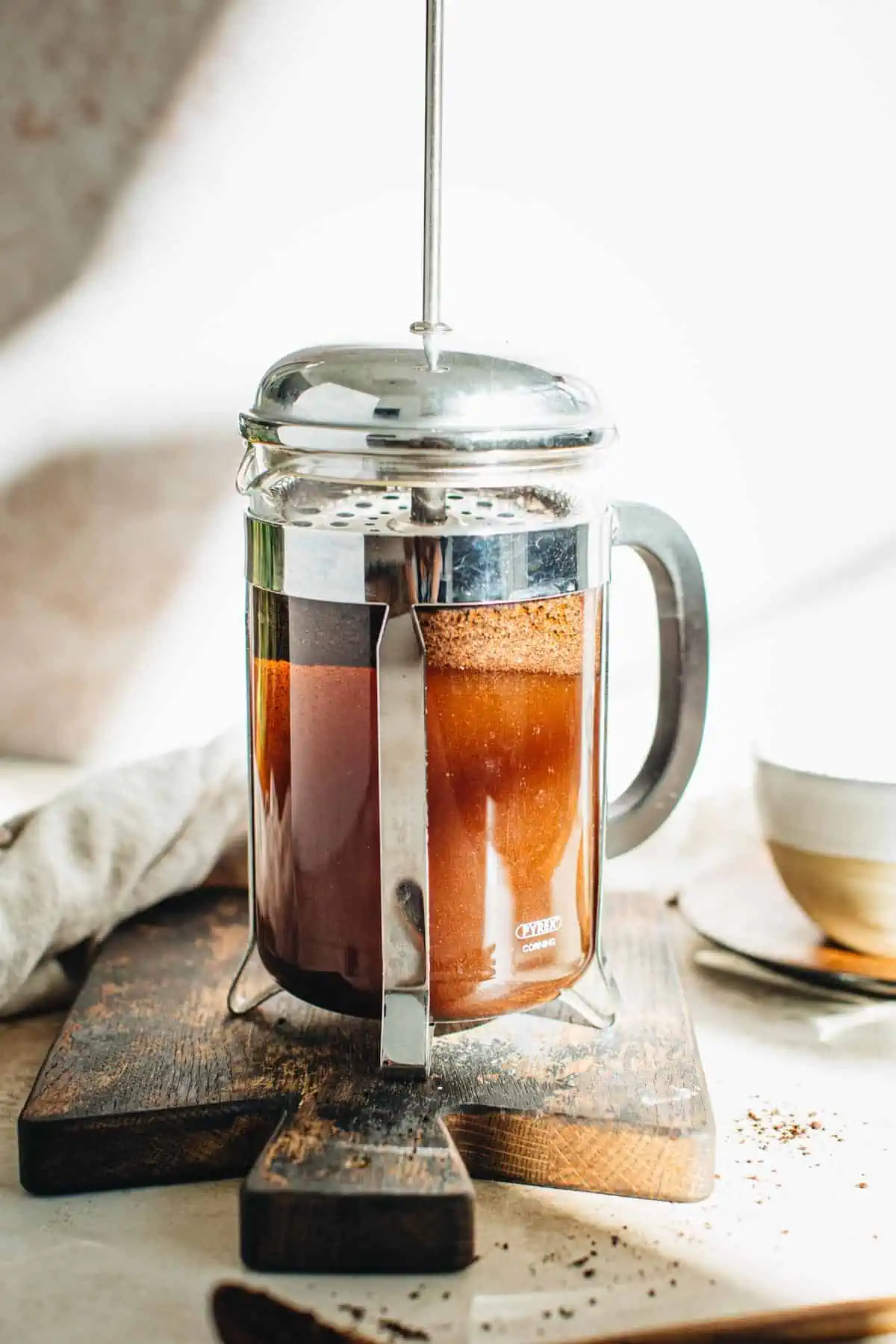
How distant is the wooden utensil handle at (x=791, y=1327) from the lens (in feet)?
1.86

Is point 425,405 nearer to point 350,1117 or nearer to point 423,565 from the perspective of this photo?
point 423,565

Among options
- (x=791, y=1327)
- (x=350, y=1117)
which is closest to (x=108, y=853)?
(x=350, y=1117)

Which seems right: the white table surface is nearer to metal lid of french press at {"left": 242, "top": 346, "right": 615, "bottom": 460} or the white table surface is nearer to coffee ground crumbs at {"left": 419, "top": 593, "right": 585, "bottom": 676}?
coffee ground crumbs at {"left": 419, "top": 593, "right": 585, "bottom": 676}

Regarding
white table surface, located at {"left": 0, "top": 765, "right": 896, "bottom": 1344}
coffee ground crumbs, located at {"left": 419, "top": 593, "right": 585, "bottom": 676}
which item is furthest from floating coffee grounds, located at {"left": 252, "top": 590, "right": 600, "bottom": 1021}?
white table surface, located at {"left": 0, "top": 765, "right": 896, "bottom": 1344}

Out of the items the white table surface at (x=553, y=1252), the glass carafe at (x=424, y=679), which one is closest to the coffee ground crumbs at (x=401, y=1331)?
the white table surface at (x=553, y=1252)

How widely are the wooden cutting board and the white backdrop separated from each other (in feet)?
1.26

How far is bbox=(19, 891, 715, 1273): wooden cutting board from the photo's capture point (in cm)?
61

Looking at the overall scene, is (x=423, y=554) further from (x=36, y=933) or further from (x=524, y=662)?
(x=36, y=933)

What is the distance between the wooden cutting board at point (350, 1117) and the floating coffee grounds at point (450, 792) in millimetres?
42

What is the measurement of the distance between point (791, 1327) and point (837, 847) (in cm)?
32

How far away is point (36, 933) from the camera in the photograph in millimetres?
830

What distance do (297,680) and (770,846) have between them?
350mm

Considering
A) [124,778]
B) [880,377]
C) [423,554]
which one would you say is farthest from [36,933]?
[880,377]

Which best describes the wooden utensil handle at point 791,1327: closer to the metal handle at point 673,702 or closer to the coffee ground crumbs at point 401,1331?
the coffee ground crumbs at point 401,1331
